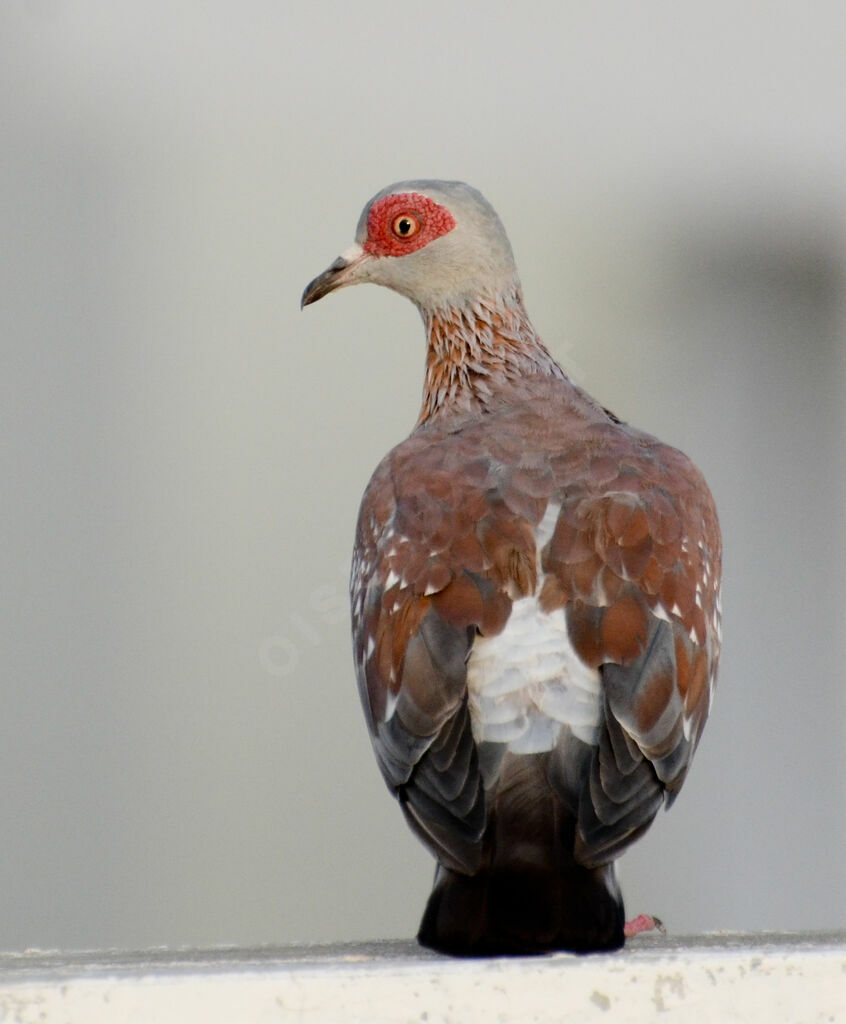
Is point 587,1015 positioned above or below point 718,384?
below

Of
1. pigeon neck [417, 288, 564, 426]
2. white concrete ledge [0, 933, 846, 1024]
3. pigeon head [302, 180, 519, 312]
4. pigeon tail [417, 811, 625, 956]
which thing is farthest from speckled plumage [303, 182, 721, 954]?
pigeon head [302, 180, 519, 312]

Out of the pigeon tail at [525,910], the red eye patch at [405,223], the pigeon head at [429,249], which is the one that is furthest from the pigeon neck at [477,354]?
the pigeon tail at [525,910]

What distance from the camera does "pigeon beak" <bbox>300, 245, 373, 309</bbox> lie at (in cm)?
264

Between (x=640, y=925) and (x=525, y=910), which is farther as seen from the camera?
(x=640, y=925)

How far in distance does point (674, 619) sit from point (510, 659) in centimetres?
24

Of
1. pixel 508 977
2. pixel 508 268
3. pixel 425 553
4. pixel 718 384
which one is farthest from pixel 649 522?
pixel 718 384

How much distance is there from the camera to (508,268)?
Result: 2.71 m

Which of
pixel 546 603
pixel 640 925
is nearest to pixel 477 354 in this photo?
pixel 546 603

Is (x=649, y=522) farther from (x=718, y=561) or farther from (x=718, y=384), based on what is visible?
(x=718, y=384)

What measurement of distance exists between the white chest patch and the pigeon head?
0.97 m

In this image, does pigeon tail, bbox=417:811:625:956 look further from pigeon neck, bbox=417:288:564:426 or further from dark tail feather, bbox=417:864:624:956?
pigeon neck, bbox=417:288:564:426

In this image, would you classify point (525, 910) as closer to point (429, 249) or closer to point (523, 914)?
point (523, 914)

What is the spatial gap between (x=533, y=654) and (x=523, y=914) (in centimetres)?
32

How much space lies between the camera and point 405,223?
262 cm
